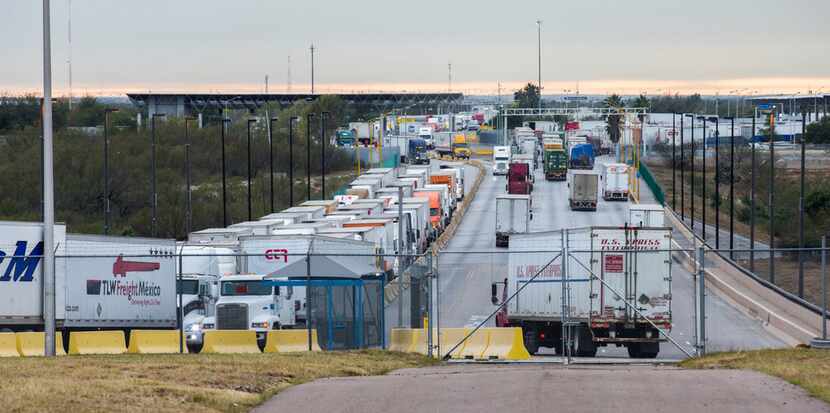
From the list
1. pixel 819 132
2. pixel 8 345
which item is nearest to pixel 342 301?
pixel 8 345

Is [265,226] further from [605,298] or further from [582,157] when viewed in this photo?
[582,157]

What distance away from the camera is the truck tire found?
31.4m

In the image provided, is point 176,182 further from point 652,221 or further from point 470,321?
point 470,321

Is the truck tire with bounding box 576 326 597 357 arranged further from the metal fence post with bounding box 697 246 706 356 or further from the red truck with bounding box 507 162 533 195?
the red truck with bounding box 507 162 533 195

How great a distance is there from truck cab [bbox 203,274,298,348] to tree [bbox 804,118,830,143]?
385ft

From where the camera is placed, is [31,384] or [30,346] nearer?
[31,384]

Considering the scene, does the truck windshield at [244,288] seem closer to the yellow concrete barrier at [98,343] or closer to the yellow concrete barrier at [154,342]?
the yellow concrete barrier at [154,342]

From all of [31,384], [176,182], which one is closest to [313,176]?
[176,182]

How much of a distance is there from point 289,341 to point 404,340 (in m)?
2.56

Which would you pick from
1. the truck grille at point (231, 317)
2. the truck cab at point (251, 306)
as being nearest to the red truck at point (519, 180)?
the truck cab at point (251, 306)

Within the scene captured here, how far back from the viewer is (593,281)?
31.3 metres

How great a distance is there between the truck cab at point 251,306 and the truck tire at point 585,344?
26.2 ft

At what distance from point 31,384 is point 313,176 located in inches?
4426

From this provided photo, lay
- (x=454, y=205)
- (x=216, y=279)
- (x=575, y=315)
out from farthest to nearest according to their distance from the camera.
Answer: (x=454, y=205) < (x=216, y=279) < (x=575, y=315)
